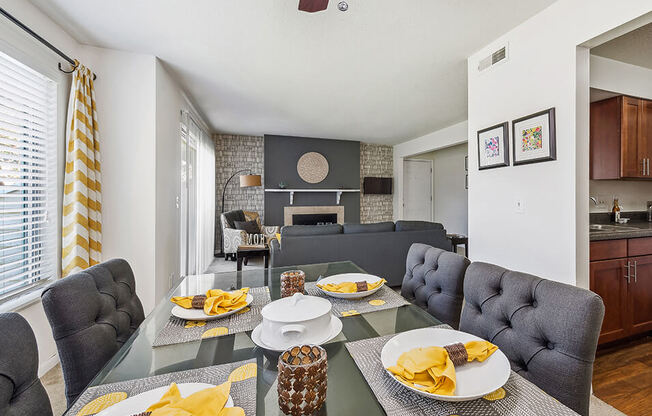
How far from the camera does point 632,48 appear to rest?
7.12 feet

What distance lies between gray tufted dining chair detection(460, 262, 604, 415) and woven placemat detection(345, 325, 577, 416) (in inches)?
9.6

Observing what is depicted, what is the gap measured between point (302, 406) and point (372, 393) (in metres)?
0.17

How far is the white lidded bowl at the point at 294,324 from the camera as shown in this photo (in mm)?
743

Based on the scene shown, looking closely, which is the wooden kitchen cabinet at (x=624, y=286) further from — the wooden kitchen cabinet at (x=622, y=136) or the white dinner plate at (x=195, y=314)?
the white dinner plate at (x=195, y=314)

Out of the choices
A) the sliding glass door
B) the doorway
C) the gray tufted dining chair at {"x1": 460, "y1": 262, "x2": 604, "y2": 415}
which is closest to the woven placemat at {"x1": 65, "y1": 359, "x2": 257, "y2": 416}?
the gray tufted dining chair at {"x1": 460, "y1": 262, "x2": 604, "y2": 415}

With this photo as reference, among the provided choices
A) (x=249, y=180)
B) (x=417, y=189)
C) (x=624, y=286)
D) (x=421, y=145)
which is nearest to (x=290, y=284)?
(x=624, y=286)

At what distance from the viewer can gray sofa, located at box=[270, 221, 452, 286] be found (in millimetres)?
2969

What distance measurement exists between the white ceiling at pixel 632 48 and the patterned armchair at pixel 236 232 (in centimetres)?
435

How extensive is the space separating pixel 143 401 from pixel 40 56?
2552 millimetres

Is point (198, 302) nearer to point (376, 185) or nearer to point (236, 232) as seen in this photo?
point (236, 232)

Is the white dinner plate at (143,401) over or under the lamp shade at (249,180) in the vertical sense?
under

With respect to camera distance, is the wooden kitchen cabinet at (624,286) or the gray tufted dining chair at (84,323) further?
the wooden kitchen cabinet at (624,286)

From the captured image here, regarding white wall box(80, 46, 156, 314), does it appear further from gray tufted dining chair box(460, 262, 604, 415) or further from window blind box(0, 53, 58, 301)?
gray tufted dining chair box(460, 262, 604, 415)

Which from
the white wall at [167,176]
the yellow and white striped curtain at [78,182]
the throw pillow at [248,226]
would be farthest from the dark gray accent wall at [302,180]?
the yellow and white striped curtain at [78,182]
